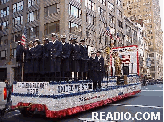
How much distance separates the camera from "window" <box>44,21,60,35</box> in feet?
95.9

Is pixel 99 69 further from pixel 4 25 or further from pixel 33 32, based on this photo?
pixel 4 25

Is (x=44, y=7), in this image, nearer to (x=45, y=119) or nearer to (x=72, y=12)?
(x=72, y=12)

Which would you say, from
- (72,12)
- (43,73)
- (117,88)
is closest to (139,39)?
(72,12)

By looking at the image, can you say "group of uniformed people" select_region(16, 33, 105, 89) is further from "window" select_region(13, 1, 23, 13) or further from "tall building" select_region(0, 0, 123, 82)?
Result: "window" select_region(13, 1, 23, 13)

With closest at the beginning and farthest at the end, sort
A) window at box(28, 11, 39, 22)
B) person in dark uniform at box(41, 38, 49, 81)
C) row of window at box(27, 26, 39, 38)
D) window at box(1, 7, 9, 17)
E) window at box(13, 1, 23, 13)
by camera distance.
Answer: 1. person in dark uniform at box(41, 38, 49, 81)
2. row of window at box(27, 26, 39, 38)
3. window at box(28, 11, 39, 22)
4. window at box(13, 1, 23, 13)
5. window at box(1, 7, 9, 17)

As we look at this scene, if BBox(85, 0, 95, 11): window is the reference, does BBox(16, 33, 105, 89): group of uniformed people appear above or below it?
below

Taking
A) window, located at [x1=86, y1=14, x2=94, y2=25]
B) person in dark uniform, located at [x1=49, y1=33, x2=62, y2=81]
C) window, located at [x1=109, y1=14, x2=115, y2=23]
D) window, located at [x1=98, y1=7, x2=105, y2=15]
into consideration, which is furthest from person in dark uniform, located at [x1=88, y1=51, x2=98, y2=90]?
window, located at [x1=109, y1=14, x2=115, y2=23]

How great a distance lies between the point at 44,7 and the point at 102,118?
87.9ft

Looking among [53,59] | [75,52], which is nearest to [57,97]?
[53,59]

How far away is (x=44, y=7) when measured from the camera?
1240 inches

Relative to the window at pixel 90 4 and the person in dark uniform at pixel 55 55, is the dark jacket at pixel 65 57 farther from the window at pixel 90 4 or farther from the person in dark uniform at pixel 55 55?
the window at pixel 90 4

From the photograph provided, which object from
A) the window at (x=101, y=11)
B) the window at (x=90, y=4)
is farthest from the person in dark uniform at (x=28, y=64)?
the window at (x=101, y=11)

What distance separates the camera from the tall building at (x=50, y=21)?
29.4 m

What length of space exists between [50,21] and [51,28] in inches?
43.2
